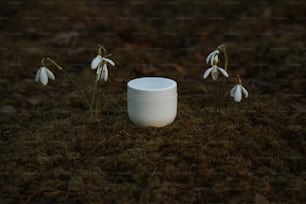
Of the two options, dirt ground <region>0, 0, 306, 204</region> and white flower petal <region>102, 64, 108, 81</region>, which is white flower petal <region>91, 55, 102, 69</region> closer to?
white flower petal <region>102, 64, 108, 81</region>

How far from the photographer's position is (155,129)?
143cm

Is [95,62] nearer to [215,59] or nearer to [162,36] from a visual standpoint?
[215,59]

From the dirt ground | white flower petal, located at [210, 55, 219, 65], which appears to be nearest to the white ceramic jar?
the dirt ground

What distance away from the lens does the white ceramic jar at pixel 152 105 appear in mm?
1390

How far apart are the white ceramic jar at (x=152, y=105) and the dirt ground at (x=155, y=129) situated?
0.03 meters

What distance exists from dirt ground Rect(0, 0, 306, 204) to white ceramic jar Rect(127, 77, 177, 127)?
→ 0.03m

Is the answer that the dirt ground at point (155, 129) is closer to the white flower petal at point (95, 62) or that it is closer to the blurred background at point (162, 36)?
the blurred background at point (162, 36)

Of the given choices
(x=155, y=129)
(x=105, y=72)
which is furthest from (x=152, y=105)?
(x=105, y=72)

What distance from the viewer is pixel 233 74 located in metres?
2.02

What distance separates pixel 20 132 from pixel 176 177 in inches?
21.1

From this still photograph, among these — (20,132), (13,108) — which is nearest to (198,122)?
(20,132)

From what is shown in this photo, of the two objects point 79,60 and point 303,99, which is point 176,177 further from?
point 79,60

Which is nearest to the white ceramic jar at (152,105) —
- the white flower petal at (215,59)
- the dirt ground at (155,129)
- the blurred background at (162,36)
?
the dirt ground at (155,129)

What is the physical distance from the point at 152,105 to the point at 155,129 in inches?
3.0
